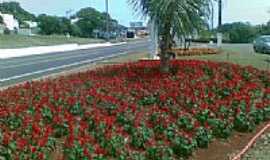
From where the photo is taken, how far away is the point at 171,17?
53.3ft

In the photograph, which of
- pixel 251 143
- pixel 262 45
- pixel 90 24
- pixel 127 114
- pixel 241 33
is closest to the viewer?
pixel 127 114

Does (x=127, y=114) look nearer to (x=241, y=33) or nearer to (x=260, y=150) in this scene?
(x=260, y=150)

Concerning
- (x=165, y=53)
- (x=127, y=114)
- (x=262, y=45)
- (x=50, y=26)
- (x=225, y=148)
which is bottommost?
(x=50, y=26)

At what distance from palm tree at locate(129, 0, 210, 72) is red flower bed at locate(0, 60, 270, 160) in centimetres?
132

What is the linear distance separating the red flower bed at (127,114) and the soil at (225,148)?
0.49 feet

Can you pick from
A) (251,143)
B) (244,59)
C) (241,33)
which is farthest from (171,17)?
(241,33)

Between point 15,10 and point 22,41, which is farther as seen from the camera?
point 15,10

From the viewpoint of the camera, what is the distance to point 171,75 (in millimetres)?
15945

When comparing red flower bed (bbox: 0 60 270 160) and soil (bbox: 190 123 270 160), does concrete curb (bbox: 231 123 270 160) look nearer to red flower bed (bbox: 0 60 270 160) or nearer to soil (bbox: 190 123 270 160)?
soil (bbox: 190 123 270 160)

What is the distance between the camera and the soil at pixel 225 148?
31.0ft

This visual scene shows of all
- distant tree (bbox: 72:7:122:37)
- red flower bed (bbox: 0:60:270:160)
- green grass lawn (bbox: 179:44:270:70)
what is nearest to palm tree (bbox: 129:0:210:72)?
red flower bed (bbox: 0:60:270:160)

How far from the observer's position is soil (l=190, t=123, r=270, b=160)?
9.44 metres

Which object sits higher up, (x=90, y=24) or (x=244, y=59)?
(x=244, y=59)

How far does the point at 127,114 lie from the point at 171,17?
6.67 meters
